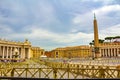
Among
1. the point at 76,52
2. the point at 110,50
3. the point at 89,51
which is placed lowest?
the point at 76,52

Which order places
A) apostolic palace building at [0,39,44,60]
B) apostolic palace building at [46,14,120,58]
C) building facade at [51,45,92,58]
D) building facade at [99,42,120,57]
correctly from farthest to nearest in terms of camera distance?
building facade at [51,45,92,58] → building facade at [99,42,120,57] → apostolic palace building at [46,14,120,58] → apostolic palace building at [0,39,44,60]

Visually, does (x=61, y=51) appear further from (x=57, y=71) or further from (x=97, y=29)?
(x=57, y=71)

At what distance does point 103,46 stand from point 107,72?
388 feet

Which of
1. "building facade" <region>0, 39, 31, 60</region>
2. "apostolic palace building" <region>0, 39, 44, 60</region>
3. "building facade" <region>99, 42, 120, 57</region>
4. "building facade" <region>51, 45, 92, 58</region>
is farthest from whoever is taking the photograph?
"building facade" <region>51, 45, 92, 58</region>

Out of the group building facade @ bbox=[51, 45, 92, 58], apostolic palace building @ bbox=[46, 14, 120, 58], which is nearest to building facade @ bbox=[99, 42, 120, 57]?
apostolic palace building @ bbox=[46, 14, 120, 58]

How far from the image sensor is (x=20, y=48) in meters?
140

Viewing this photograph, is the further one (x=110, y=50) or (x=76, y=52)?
(x=76, y=52)

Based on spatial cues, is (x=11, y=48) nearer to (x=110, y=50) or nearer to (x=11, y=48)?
(x=11, y=48)

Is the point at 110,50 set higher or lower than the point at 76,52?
higher

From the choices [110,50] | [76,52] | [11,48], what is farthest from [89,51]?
[11,48]

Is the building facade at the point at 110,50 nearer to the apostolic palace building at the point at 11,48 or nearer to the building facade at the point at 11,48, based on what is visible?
the building facade at the point at 11,48

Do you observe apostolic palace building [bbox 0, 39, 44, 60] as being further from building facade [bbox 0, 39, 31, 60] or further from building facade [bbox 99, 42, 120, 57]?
building facade [bbox 99, 42, 120, 57]

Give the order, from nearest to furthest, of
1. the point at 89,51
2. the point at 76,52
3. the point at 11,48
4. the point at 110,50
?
1. the point at 11,48
2. the point at 110,50
3. the point at 89,51
4. the point at 76,52

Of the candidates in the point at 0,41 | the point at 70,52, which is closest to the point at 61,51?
Answer: the point at 70,52
